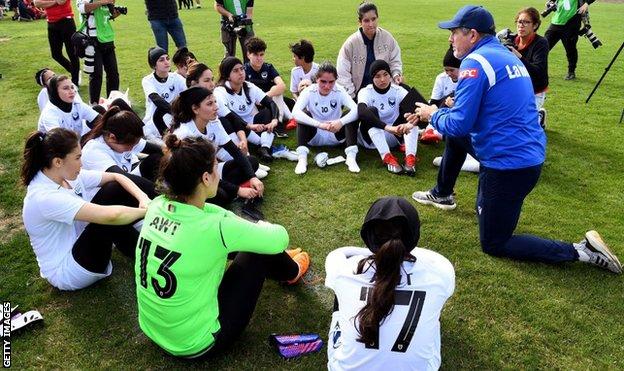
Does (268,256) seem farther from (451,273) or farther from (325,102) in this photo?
(325,102)

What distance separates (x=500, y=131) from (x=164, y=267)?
9.21ft

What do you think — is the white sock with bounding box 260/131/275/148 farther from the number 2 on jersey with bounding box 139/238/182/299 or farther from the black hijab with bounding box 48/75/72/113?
the number 2 on jersey with bounding box 139/238/182/299

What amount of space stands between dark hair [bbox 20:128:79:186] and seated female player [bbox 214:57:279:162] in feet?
9.75

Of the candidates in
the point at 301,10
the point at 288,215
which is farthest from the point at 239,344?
the point at 301,10

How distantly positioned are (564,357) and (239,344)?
7.18 feet

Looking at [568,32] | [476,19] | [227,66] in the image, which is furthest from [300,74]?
[568,32]

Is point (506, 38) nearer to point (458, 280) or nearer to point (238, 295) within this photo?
point (458, 280)

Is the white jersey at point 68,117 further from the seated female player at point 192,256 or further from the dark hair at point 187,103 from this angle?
the seated female player at point 192,256

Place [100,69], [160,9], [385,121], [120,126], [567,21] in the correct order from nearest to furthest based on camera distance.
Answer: [120,126] → [385,121] → [100,69] → [160,9] → [567,21]

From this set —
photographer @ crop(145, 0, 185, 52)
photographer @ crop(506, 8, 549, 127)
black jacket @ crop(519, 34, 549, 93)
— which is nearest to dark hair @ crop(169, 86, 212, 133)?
photographer @ crop(145, 0, 185, 52)

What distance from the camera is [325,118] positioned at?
6.66 m

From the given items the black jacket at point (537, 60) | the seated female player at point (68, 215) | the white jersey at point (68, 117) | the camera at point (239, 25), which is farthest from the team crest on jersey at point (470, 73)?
the camera at point (239, 25)

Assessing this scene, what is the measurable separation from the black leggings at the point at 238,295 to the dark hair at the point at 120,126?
6.27 feet

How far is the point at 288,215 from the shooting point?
198 inches
